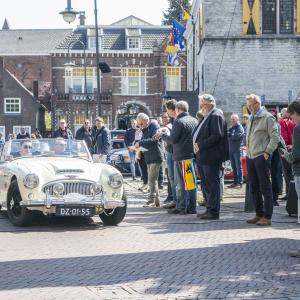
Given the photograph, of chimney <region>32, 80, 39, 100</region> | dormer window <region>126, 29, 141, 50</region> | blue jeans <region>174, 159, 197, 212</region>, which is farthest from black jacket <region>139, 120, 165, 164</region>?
chimney <region>32, 80, 39, 100</region>

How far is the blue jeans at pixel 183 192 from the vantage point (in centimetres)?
1355

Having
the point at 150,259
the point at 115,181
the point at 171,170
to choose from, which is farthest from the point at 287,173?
the point at 150,259

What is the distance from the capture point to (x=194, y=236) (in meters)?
10.6

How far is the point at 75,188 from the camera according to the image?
11.7 m

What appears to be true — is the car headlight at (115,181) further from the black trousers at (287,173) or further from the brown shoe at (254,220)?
the black trousers at (287,173)

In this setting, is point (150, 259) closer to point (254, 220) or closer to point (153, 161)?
point (254, 220)

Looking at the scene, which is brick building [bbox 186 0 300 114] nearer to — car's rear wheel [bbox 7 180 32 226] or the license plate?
car's rear wheel [bbox 7 180 32 226]

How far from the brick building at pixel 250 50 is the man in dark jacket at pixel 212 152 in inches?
692

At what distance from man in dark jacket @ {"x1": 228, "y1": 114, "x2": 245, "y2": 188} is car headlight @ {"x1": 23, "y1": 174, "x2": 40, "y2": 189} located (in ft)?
28.1

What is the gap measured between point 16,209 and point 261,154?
3786mm

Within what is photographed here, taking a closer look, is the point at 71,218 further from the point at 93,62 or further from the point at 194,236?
the point at 93,62

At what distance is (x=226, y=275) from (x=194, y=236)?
3046mm

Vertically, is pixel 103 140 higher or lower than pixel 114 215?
higher

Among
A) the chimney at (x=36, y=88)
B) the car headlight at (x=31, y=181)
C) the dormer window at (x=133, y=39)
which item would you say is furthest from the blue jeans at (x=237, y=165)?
the chimney at (x=36, y=88)
